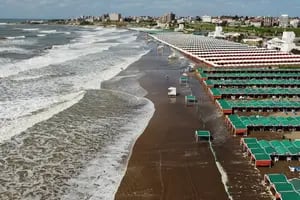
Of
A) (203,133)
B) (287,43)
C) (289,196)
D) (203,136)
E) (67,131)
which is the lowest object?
(289,196)

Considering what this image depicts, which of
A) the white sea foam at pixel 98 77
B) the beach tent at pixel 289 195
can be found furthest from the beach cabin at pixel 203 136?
the white sea foam at pixel 98 77

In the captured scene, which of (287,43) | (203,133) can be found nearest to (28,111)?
(203,133)

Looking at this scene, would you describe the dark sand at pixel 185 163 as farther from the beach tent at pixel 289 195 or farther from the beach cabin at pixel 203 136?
the beach tent at pixel 289 195

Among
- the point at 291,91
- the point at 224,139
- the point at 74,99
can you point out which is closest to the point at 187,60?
the point at 291,91

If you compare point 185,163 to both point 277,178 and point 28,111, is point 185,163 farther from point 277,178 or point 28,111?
point 28,111

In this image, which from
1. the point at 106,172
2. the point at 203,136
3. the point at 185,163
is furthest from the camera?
the point at 203,136

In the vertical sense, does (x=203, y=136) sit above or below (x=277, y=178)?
above

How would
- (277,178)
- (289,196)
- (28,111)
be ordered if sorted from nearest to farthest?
(289,196), (277,178), (28,111)

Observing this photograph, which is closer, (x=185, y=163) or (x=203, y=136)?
(x=185, y=163)

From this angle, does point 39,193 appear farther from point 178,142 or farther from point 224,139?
point 224,139

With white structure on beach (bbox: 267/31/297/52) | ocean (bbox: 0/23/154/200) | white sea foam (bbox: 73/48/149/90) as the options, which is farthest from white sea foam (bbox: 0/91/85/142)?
white structure on beach (bbox: 267/31/297/52)
